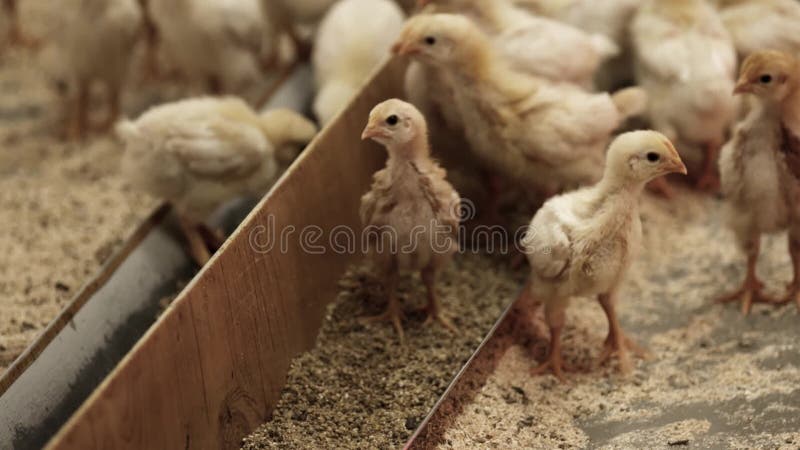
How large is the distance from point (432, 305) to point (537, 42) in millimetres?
1085

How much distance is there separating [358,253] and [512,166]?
60 centimetres

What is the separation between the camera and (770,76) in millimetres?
2910

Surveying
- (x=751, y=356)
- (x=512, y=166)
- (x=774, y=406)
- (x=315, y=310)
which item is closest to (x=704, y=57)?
(x=512, y=166)

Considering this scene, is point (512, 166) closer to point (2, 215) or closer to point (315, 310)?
point (315, 310)

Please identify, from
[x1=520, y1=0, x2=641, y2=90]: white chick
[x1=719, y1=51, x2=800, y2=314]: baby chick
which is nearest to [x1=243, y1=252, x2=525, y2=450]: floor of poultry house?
[x1=719, y1=51, x2=800, y2=314]: baby chick

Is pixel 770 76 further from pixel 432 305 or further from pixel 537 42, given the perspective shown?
pixel 432 305

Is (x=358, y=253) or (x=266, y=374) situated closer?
(x=266, y=374)

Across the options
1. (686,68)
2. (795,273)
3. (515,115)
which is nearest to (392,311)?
(515,115)

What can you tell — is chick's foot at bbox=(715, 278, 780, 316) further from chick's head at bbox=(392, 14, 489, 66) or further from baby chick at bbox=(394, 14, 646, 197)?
chick's head at bbox=(392, 14, 489, 66)

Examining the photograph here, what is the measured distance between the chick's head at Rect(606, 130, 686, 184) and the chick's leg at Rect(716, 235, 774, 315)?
2.33ft

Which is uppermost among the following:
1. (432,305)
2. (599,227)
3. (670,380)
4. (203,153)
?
(203,153)

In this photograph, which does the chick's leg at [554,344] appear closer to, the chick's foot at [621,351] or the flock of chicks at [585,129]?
the flock of chicks at [585,129]

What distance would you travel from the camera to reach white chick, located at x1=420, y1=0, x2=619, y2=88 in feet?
11.6

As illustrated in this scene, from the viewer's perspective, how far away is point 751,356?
3.02m
